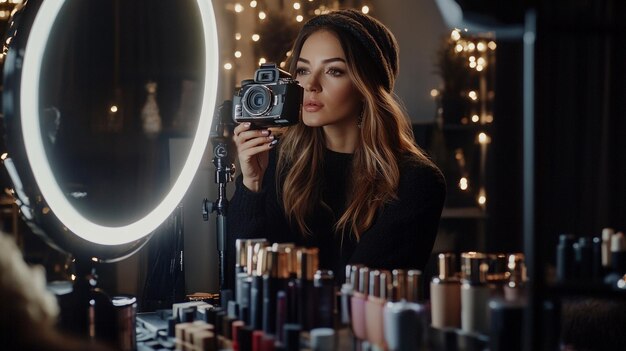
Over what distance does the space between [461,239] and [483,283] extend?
2.56m

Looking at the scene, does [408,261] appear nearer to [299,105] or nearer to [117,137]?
[299,105]

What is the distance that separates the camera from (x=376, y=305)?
2.23 feet

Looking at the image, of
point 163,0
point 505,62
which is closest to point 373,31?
point 163,0

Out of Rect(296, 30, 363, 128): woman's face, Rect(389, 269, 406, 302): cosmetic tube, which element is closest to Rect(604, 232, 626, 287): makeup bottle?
Rect(389, 269, 406, 302): cosmetic tube

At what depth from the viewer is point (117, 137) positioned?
3.15 feet

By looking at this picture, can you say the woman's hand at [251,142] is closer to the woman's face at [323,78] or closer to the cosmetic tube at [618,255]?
the woman's face at [323,78]

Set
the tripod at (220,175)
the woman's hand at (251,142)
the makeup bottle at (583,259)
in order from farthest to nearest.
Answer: the woman's hand at (251,142) → the tripod at (220,175) → the makeup bottle at (583,259)

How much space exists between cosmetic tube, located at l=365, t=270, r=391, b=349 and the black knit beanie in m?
0.93

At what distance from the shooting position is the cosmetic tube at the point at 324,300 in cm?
71

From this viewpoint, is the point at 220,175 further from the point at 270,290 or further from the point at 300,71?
the point at 300,71

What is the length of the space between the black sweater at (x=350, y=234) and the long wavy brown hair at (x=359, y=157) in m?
0.02

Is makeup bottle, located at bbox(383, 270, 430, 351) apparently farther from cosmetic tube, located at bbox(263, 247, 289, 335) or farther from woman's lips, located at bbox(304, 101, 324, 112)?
woman's lips, located at bbox(304, 101, 324, 112)

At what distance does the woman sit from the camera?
4.83 feet

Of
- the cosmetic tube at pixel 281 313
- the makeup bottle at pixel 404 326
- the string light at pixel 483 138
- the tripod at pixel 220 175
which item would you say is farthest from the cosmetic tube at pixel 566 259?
the string light at pixel 483 138
